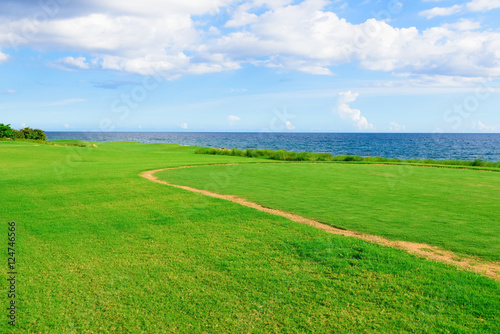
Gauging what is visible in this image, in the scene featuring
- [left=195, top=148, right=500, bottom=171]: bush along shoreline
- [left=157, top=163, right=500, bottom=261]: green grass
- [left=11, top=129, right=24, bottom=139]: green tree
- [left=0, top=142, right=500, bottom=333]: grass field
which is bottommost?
[left=0, top=142, right=500, bottom=333]: grass field

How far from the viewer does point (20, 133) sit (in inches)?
2197

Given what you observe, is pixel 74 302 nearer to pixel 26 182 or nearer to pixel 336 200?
pixel 336 200

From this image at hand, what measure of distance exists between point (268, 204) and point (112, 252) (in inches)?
231

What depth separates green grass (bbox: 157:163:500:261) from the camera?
27.2ft

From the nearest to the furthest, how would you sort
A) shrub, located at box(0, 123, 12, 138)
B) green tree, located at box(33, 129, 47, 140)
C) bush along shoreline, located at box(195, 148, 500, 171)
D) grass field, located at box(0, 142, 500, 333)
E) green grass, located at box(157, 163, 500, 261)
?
grass field, located at box(0, 142, 500, 333)
green grass, located at box(157, 163, 500, 261)
bush along shoreline, located at box(195, 148, 500, 171)
shrub, located at box(0, 123, 12, 138)
green tree, located at box(33, 129, 47, 140)

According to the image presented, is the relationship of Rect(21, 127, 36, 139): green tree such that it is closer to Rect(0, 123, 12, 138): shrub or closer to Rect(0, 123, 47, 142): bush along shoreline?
Rect(0, 123, 47, 142): bush along shoreline

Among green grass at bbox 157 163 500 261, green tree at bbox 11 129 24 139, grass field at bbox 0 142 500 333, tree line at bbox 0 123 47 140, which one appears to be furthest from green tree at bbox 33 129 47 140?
grass field at bbox 0 142 500 333

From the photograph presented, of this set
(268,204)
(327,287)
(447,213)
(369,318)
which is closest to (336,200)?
(268,204)

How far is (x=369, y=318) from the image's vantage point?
4.97 metres

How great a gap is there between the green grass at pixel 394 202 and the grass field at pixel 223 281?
3.47 ft

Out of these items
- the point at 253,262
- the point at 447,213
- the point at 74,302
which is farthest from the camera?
the point at 447,213

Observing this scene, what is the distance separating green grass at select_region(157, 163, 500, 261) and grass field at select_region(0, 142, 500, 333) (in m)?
1.06

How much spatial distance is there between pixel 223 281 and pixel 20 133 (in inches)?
2525

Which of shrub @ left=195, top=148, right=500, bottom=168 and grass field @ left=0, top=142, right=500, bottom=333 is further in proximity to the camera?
shrub @ left=195, top=148, right=500, bottom=168
